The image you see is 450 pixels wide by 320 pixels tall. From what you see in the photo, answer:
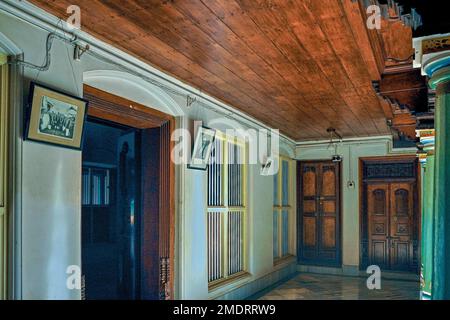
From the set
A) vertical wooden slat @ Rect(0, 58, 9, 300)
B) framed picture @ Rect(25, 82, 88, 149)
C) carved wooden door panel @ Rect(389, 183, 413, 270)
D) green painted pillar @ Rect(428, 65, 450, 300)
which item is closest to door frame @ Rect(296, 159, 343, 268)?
carved wooden door panel @ Rect(389, 183, 413, 270)

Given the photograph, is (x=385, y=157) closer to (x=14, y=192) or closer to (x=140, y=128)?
(x=140, y=128)

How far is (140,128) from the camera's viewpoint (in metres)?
4.46

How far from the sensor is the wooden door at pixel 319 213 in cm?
856

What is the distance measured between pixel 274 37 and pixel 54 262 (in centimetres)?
229

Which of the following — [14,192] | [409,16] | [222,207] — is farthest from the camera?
[222,207]

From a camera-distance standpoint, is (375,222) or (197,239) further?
(375,222)

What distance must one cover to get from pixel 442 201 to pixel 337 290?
5.68 metres

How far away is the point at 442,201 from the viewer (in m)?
1.75

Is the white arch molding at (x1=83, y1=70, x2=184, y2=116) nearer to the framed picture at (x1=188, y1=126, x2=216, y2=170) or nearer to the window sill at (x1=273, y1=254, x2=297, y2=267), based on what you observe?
the framed picture at (x1=188, y1=126, x2=216, y2=170)

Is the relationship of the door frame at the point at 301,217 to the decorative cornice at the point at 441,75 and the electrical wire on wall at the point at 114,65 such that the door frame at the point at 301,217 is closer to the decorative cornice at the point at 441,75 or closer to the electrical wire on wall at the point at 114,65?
the electrical wire on wall at the point at 114,65

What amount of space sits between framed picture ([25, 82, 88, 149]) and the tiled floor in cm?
434

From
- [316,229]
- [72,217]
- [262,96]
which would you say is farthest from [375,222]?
[72,217]

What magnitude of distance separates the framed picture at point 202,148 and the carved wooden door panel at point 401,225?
4.83 m

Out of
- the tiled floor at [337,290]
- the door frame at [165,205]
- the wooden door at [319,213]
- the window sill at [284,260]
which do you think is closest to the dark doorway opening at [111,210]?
the door frame at [165,205]
